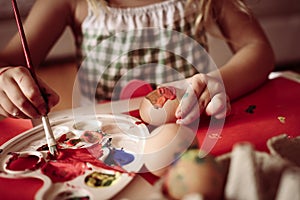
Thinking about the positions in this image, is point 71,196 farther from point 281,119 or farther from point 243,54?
point 243,54

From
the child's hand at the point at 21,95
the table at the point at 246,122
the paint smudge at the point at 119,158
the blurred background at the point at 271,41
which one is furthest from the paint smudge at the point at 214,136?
the blurred background at the point at 271,41

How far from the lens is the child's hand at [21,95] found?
1.78 ft

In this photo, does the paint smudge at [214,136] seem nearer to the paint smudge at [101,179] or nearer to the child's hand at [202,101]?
the child's hand at [202,101]

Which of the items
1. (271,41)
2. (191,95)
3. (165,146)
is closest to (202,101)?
(191,95)

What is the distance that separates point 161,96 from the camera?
59 cm

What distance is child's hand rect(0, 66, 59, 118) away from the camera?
1.78ft

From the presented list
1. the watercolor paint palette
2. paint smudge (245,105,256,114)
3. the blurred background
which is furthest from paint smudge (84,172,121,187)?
the blurred background

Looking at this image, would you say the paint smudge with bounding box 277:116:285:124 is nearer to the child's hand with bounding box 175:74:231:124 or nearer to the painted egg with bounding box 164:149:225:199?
the child's hand with bounding box 175:74:231:124

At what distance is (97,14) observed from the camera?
0.82 m

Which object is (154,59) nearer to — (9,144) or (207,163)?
(9,144)

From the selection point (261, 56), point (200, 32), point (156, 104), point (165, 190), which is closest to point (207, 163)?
point (165, 190)

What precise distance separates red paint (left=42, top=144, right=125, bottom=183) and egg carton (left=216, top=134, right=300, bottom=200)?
15 centimetres

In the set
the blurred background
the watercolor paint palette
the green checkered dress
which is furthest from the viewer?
the blurred background

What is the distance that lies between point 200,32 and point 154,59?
116 millimetres
